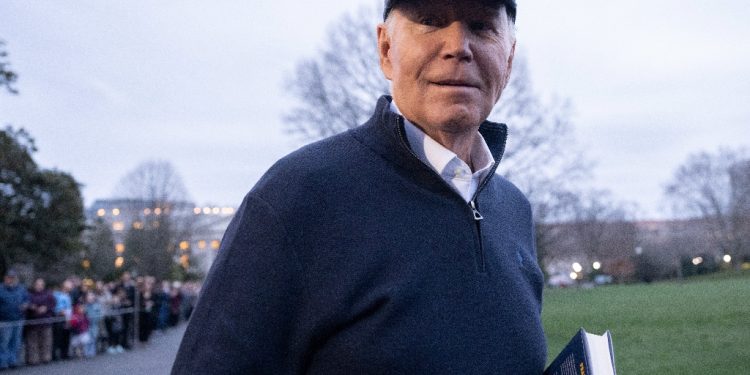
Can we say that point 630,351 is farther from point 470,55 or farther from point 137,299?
point 137,299

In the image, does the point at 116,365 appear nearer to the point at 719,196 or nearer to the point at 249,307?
the point at 249,307

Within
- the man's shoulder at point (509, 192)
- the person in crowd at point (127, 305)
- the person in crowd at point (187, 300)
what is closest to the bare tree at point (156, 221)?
the person in crowd at point (187, 300)

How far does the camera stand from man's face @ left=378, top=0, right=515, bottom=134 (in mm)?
1945

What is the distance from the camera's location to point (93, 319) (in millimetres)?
19375

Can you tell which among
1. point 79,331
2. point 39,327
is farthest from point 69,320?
point 39,327

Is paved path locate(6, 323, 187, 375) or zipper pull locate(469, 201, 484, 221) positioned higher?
zipper pull locate(469, 201, 484, 221)

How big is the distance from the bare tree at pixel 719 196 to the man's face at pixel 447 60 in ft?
235

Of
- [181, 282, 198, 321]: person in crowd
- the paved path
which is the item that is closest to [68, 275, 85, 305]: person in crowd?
the paved path

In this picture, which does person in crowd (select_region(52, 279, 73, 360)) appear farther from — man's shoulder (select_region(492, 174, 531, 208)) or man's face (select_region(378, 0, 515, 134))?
man's face (select_region(378, 0, 515, 134))

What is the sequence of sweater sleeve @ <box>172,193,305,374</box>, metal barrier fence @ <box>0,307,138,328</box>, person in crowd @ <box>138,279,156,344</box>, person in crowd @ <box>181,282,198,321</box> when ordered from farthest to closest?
1. person in crowd @ <box>181,282,198,321</box>
2. person in crowd @ <box>138,279,156,344</box>
3. metal barrier fence @ <box>0,307,138,328</box>
4. sweater sleeve @ <box>172,193,305,374</box>

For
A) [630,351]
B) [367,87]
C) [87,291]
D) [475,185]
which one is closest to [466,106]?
[475,185]

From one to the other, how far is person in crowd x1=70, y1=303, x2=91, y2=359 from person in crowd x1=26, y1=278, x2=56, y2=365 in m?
0.72

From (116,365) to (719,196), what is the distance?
7554cm

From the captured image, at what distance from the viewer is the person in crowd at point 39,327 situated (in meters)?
16.8
